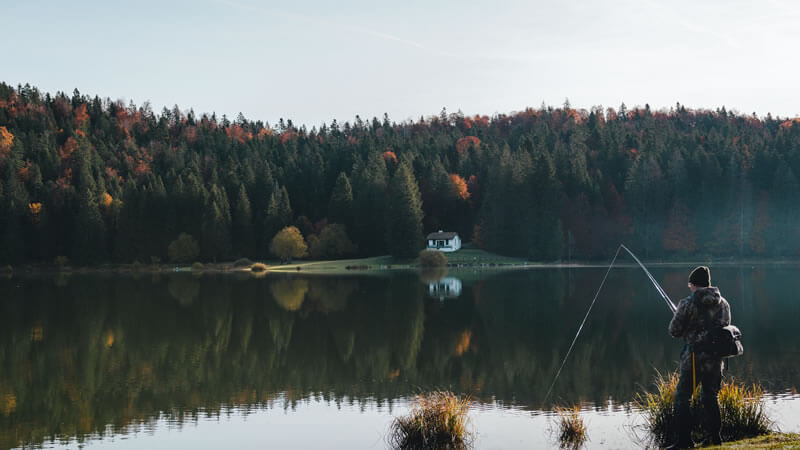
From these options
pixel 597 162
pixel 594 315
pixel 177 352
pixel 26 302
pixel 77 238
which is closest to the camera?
pixel 177 352

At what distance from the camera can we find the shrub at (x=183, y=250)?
347 feet

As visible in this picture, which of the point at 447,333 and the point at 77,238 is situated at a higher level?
the point at 77,238

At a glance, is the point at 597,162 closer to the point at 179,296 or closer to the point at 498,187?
the point at 498,187

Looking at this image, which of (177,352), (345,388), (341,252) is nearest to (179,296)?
(177,352)

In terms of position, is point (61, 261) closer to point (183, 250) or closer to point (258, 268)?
point (183, 250)

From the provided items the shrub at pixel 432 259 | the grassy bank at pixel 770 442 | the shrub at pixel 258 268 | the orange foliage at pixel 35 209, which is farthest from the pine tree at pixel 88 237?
the grassy bank at pixel 770 442

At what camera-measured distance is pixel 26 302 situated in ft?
161

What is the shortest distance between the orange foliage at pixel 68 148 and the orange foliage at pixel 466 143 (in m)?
63.8

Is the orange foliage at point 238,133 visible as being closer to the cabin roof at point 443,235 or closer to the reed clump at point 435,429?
the cabin roof at point 443,235

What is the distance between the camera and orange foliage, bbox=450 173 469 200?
119375mm

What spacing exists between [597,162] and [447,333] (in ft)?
305

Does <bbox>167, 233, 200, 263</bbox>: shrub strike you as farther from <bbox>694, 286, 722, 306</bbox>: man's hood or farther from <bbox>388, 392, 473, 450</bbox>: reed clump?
<bbox>694, 286, 722, 306</bbox>: man's hood

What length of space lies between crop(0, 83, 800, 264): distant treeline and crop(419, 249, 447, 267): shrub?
13.1 feet

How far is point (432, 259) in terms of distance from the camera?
9675 cm
